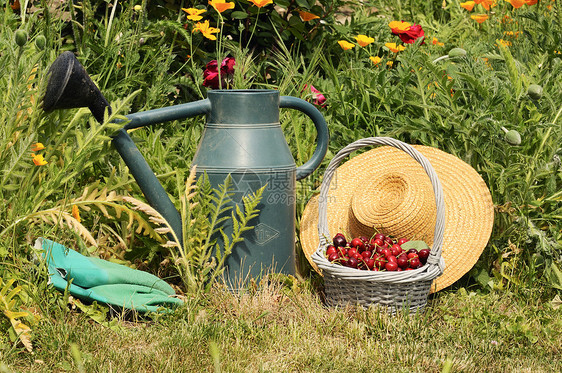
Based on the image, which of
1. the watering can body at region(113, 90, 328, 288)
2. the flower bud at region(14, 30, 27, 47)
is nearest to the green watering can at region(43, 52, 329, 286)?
the watering can body at region(113, 90, 328, 288)

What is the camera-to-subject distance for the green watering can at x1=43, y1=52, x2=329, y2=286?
223 cm

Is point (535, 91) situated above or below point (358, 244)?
above

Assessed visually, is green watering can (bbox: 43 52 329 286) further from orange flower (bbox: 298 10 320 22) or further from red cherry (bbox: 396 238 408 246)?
orange flower (bbox: 298 10 320 22)

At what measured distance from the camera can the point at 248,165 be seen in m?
2.29

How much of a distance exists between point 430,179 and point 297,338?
698mm

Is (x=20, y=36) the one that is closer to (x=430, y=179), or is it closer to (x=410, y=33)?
(x=430, y=179)

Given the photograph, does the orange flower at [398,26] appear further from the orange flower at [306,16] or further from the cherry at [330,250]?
the cherry at [330,250]

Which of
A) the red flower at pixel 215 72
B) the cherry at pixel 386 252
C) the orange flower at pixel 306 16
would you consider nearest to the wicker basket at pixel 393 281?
the cherry at pixel 386 252

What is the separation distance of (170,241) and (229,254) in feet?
0.78

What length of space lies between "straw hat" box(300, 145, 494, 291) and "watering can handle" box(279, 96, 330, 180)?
0.74 feet

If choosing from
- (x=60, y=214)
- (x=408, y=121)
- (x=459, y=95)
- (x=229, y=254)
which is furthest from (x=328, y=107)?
(x=60, y=214)

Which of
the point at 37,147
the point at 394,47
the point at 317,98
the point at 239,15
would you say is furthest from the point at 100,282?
the point at 394,47

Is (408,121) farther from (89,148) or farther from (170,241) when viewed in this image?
(89,148)

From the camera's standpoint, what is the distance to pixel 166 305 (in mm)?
2174
